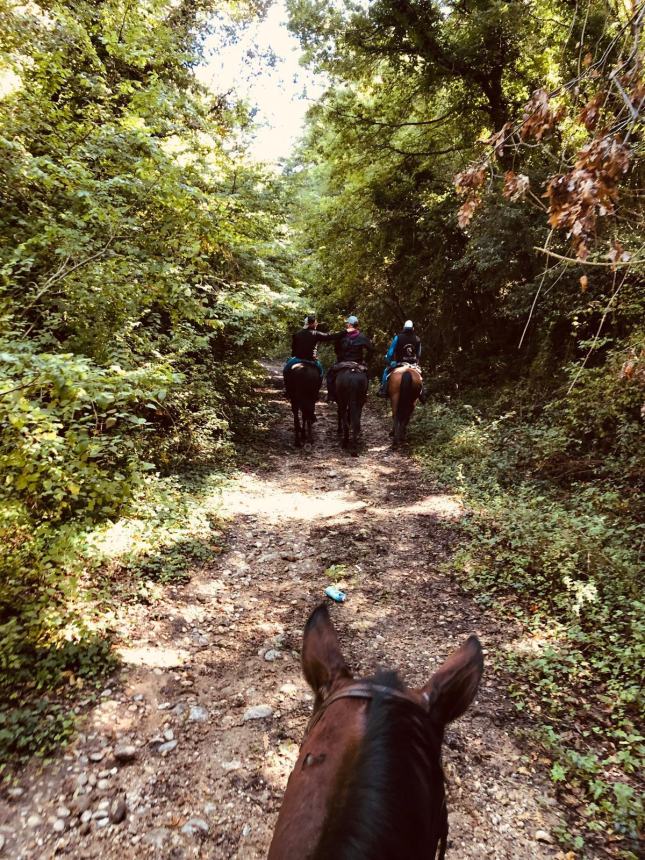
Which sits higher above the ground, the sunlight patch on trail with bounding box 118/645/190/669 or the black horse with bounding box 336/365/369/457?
the black horse with bounding box 336/365/369/457

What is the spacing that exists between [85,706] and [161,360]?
4.04 meters

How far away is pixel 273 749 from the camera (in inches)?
119

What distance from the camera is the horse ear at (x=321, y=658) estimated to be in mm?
1687

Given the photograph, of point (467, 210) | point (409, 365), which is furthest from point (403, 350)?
point (467, 210)

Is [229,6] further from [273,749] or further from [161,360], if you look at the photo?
[273,749]

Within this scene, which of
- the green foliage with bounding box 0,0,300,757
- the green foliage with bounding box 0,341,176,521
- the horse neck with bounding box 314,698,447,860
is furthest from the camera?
the green foliage with bounding box 0,0,300,757

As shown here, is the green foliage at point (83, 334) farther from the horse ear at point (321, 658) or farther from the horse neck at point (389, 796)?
the horse neck at point (389, 796)

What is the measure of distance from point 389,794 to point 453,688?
0.63 meters

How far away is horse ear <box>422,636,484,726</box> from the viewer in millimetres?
1577

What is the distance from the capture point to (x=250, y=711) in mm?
3303

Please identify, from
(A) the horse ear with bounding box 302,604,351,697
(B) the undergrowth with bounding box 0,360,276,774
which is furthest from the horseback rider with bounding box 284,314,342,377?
(A) the horse ear with bounding box 302,604,351,697

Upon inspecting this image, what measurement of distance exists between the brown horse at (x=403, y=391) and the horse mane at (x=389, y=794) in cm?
826

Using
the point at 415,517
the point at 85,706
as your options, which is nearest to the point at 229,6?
the point at 415,517

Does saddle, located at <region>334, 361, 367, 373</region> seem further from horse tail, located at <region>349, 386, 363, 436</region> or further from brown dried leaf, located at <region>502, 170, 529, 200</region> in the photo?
brown dried leaf, located at <region>502, 170, 529, 200</region>
